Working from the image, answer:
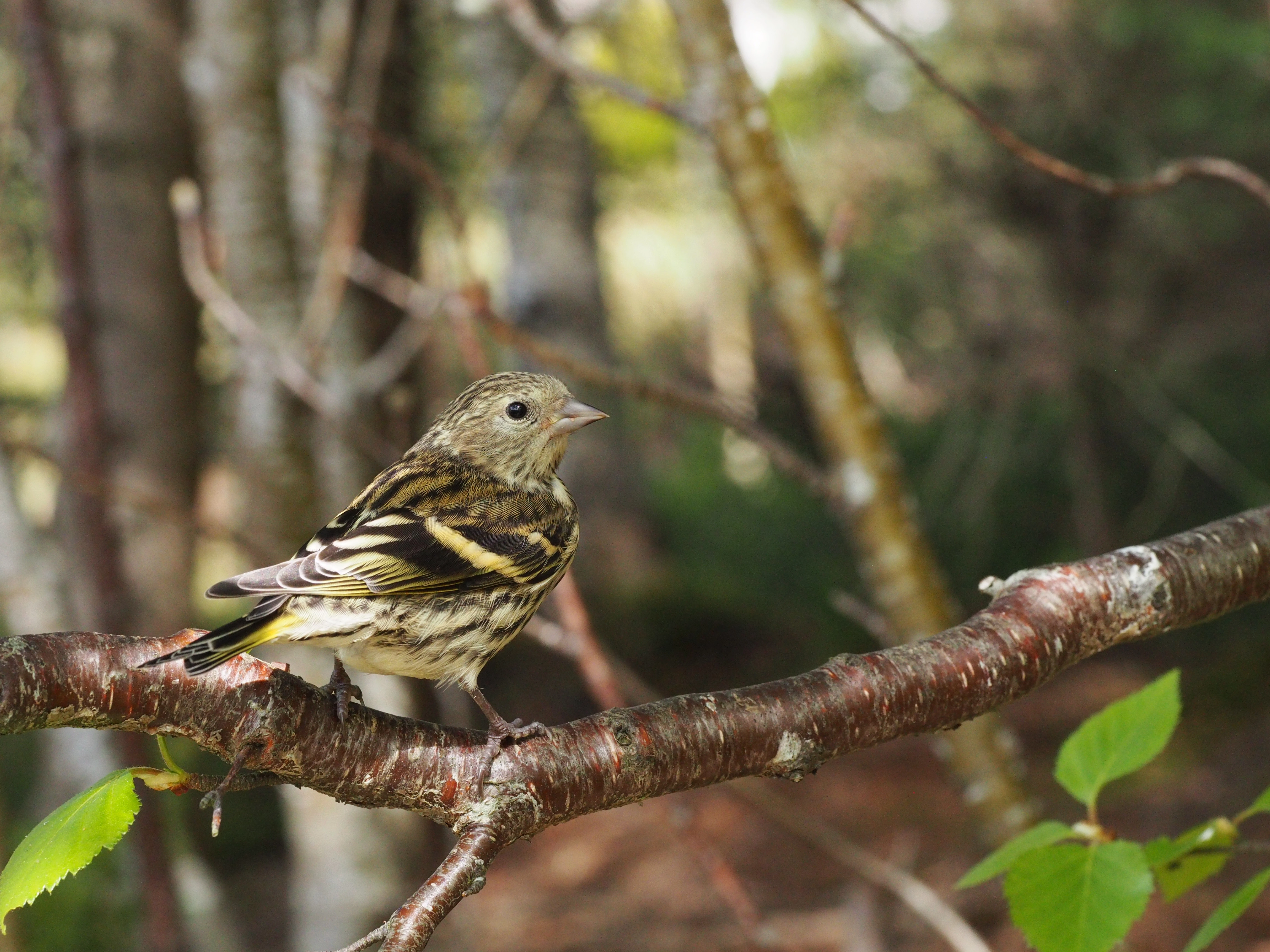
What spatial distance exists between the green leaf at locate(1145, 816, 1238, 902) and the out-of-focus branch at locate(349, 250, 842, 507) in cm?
130

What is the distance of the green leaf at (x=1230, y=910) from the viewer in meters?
1.58

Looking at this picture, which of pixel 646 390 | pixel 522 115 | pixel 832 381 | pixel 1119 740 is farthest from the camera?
pixel 522 115

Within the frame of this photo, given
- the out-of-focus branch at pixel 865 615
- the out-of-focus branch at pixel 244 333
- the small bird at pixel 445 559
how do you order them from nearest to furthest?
the small bird at pixel 445 559
the out-of-focus branch at pixel 865 615
the out-of-focus branch at pixel 244 333

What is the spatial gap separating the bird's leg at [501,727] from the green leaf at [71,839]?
447 mm

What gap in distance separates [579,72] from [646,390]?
32.3 inches

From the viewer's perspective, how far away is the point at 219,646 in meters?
1.48

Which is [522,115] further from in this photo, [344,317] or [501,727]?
[501,727]

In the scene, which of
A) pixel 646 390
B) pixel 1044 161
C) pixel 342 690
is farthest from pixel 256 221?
pixel 342 690

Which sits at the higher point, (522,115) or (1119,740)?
(522,115)

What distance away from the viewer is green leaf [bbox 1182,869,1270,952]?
158 centimetres

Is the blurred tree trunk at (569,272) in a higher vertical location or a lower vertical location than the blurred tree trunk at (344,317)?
higher

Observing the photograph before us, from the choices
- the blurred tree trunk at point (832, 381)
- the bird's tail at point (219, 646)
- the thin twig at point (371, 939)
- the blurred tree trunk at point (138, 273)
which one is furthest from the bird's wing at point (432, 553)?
the blurred tree trunk at point (138, 273)

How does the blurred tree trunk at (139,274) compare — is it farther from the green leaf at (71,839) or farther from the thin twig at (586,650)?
the green leaf at (71,839)

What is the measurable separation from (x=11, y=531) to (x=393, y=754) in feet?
10.5
